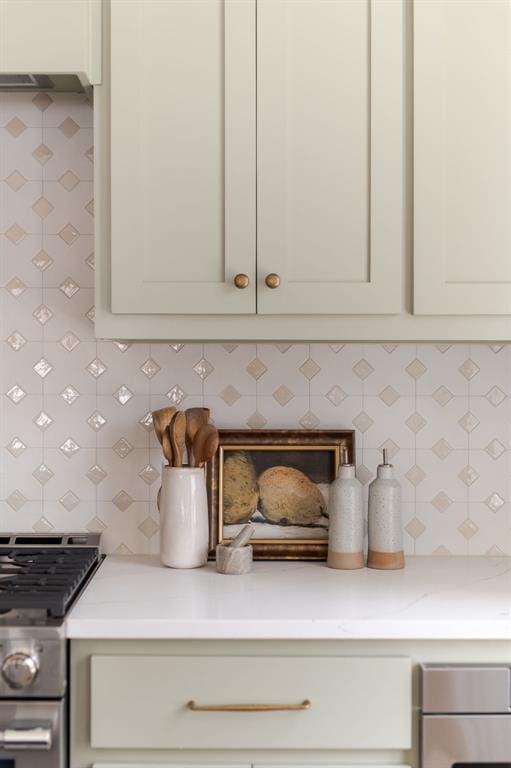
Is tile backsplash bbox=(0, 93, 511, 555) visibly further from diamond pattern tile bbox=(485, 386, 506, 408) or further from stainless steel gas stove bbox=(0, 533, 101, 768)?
stainless steel gas stove bbox=(0, 533, 101, 768)

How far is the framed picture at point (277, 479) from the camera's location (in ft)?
7.08

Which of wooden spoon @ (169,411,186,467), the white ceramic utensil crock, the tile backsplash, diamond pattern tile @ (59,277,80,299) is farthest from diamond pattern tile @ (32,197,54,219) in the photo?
the white ceramic utensil crock

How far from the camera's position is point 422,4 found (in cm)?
183

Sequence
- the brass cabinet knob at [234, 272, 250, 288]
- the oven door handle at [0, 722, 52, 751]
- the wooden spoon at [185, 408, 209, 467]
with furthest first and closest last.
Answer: the wooden spoon at [185, 408, 209, 467], the brass cabinet knob at [234, 272, 250, 288], the oven door handle at [0, 722, 52, 751]

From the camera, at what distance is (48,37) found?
72.7 inches

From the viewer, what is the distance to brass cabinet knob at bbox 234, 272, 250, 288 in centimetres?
181

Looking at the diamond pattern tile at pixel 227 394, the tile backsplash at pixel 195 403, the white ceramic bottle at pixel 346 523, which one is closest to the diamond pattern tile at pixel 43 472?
the tile backsplash at pixel 195 403

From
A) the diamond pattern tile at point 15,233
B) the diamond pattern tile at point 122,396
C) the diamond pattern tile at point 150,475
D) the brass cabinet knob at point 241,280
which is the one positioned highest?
the diamond pattern tile at point 15,233

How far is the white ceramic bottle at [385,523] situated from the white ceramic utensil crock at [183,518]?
16.2 inches

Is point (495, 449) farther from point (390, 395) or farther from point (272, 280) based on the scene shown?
point (272, 280)

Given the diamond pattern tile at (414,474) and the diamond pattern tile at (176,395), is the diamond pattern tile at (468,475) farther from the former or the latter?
the diamond pattern tile at (176,395)

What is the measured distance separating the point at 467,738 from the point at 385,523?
1.80ft

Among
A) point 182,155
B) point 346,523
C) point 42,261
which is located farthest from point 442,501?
point 42,261

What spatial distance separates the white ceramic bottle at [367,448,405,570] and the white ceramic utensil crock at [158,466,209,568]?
0.41 meters
